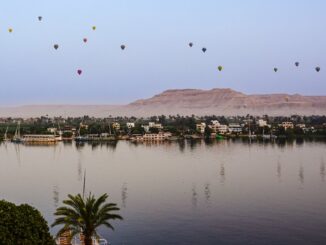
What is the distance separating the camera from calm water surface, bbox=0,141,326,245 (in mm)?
30391

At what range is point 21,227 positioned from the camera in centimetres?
1499

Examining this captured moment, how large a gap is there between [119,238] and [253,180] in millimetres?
26643

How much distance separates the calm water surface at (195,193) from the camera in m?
30.4

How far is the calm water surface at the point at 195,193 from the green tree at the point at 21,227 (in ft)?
42.7

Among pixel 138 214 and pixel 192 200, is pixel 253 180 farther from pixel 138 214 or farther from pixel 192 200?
pixel 138 214

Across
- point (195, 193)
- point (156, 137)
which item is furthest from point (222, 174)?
point (156, 137)

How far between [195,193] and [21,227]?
1206 inches

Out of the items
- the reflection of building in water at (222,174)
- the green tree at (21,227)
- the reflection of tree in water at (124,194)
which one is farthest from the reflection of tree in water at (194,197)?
the green tree at (21,227)

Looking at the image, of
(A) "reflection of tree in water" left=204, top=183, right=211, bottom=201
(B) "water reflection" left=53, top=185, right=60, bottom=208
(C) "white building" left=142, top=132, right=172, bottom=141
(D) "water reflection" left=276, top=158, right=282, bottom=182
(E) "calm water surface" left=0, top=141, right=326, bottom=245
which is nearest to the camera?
(E) "calm water surface" left=0, top=141, right=326, bottom=245

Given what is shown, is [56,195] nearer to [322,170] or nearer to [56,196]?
[56,196]

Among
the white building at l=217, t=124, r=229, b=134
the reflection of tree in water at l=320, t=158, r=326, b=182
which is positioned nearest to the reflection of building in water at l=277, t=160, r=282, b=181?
the reflection of tree in water at l=320, t=158, r=326, b=182

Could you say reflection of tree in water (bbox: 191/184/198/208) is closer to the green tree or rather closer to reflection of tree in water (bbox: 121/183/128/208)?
reflection of tree in water (bbox: 121/183/128/208)

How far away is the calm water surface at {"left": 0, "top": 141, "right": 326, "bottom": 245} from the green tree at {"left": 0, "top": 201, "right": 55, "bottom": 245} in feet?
42.7

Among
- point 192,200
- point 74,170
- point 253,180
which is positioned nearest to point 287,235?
point 192,200
